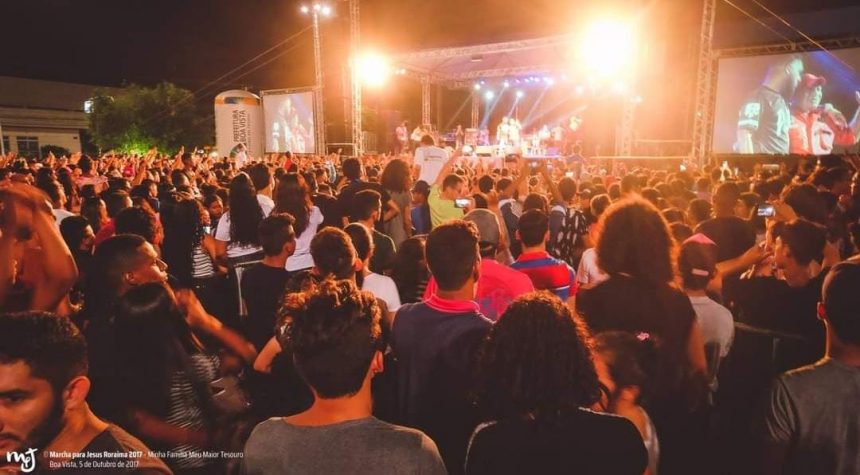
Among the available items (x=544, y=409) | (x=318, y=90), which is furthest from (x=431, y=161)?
(x=318, y=90)

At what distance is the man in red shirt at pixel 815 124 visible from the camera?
1484 cm

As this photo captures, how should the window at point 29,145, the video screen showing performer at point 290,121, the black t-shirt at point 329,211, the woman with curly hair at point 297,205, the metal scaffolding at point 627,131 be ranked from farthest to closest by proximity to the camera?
the window at point 29,145 → the video screen showing performer at point 290,121 → the metal scaffolding at point 627,131 → the black t-shirt at point 329,211 → the woman with curly hair at point 297,205

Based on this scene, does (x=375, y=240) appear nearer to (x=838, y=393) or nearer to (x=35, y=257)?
(x=35, y=257)

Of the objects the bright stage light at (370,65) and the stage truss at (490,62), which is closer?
the stage truss at (490,62)

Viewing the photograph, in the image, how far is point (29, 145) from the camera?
105ft

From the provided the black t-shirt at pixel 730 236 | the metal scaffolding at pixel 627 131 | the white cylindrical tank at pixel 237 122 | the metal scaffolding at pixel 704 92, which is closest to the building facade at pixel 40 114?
the white cylindrical tank at pixel 237 122

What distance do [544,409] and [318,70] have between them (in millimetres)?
16597

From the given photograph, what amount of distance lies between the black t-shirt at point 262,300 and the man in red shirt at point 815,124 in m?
17.1

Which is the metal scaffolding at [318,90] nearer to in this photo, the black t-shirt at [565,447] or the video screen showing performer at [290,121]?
the video screen showing performer at [290,121]

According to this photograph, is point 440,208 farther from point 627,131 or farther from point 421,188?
point 627,131

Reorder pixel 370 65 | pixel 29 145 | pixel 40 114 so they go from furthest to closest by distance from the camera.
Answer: pixel 40 114 → pixel 29 145 → pixel 370 65

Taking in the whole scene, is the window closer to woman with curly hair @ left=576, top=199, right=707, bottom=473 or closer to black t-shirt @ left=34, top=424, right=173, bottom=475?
black t-shirt @ left=34, top=424, right=173, bottom=475

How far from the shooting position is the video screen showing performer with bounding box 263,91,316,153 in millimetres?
21109

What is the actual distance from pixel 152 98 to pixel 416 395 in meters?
34.9
